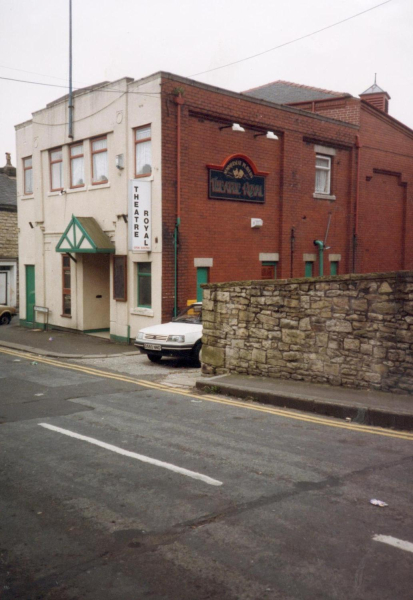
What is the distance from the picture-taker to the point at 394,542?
4.79m

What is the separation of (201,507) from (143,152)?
14.2 meters

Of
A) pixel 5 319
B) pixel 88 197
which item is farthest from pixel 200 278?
pixel 5 319

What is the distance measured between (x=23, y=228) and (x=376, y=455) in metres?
20.4

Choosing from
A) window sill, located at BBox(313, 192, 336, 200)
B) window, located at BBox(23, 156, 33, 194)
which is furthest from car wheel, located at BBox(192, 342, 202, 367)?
window, located at BBox(23, 156, 33, 194)

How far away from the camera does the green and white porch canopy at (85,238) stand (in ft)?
61.8

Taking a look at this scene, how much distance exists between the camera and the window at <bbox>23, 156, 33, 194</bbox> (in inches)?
942

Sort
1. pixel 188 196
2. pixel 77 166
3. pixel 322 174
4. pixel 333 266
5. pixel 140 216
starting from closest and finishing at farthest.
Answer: pixel 140 216 → pixel 188 196 → pixel 77 166 → pixel 322 174 → pixel 333 266

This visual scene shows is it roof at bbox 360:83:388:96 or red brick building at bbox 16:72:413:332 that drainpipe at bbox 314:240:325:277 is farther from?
roof at bbox 360:83:388:96

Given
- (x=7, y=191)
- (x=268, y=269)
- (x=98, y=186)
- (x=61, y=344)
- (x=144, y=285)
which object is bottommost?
(x=61, y=344)

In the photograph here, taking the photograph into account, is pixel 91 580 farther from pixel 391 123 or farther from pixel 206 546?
pixel 391 123

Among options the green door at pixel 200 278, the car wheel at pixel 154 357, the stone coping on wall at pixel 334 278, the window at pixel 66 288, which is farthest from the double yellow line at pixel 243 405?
the window at pixel 66 288

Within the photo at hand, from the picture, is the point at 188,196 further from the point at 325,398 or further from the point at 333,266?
the point at 325,398

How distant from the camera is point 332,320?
10609mm

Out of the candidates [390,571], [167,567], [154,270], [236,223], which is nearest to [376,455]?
[390,571]
